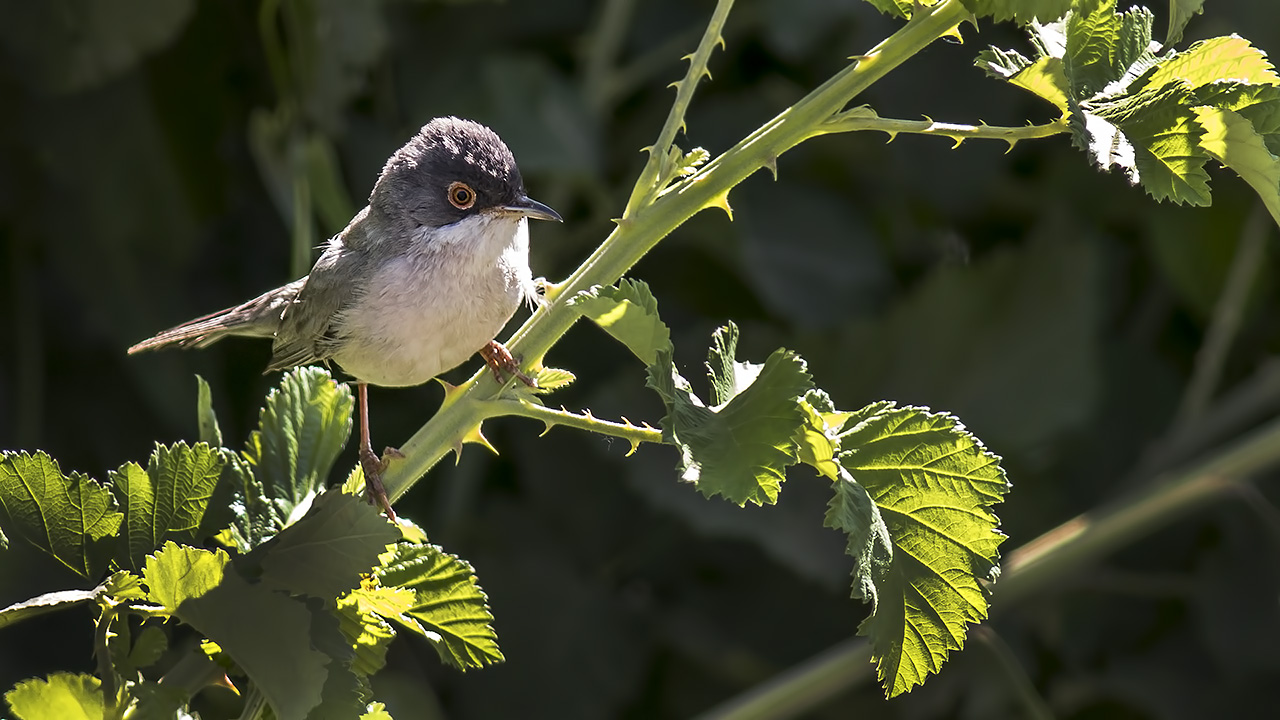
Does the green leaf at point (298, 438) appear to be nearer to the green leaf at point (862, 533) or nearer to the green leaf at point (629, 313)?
the green leaf at point (629, 313)

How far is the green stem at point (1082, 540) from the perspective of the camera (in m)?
2.97

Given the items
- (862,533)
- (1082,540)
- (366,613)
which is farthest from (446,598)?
(1082,540)

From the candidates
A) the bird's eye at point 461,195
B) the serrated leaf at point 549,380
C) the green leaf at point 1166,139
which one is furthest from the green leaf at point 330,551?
the bird's eye at point 461,195

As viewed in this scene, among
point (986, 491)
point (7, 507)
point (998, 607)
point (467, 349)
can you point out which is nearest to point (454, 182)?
point (467, 349)

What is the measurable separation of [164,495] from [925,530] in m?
0.88

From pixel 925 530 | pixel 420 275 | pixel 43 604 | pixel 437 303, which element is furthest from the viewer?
pixel 420 275

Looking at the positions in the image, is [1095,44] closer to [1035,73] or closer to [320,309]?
[1035,73]

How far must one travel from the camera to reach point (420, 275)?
2.43 meters

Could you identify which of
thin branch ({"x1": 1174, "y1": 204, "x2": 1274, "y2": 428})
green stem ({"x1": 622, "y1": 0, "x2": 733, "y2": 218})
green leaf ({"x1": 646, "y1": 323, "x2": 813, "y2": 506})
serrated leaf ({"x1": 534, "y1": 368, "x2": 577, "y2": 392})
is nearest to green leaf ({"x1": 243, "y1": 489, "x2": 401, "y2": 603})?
serrated leaf ({"x1": 534, "y1": 368, "x2": 577, "y2": 392})

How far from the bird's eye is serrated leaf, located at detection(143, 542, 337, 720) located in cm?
123

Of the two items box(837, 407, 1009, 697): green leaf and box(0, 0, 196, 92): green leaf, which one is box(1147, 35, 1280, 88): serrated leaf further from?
box(0, 0, 196, 92): green leaf

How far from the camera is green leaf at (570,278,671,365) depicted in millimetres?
1369

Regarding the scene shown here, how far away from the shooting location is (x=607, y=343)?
12.4 ft

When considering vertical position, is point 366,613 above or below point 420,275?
below
